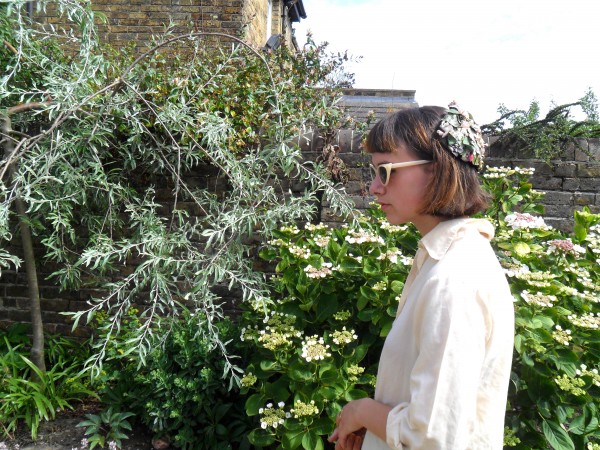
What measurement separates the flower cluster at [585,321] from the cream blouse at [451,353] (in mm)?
1726

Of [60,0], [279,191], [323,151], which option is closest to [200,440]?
[279,191]

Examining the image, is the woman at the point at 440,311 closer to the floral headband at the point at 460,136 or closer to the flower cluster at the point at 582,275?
the floral headband at the point at 460,136

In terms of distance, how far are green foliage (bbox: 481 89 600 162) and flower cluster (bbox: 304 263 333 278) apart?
6.83ft

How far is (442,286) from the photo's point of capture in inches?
42.8

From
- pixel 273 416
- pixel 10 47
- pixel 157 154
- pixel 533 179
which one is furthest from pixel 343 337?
pixel 10 47

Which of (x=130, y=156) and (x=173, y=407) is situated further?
(x=130, y=156)

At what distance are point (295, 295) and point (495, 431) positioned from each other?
213 cm

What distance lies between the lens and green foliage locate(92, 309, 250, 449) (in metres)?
3.31

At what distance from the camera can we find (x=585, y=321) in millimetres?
2650

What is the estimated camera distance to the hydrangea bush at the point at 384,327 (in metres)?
2.59

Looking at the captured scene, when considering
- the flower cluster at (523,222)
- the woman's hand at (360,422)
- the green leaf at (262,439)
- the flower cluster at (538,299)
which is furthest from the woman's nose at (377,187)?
the flower cluster at (523,222)

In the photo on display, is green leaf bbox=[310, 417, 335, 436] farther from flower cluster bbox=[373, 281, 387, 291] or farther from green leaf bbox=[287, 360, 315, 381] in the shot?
flower cluster bbox=[373, 281, 387, 291]

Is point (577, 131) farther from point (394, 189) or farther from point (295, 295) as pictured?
point (394, 189)

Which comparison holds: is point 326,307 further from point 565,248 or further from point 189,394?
point 565,248
